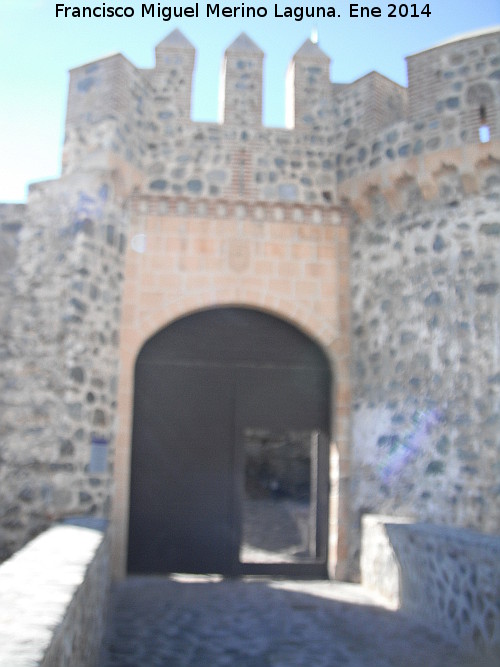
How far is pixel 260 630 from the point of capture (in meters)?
4.82

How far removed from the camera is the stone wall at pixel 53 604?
6.72 feet

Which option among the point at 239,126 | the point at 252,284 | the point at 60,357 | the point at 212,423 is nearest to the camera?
the point at 60,357

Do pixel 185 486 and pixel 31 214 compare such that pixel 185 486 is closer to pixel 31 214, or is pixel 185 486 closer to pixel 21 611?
pixel 31 214

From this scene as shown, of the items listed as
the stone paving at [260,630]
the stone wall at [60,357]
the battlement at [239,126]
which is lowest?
the stone paving at [260,630]

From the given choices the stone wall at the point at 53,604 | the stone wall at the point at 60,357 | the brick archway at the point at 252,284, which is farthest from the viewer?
the brick archway at the point at 252,284

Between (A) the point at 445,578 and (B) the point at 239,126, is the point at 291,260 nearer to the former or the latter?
(B) the point at 239,126

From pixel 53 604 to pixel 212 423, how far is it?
489cm

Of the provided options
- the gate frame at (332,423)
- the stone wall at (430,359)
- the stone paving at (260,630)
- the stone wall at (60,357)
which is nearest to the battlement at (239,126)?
the stone wall at (60,357)

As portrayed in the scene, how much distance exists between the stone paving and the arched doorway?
63 cm

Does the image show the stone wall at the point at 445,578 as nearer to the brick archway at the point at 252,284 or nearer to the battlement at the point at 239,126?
the brick archway at the point at 252,284

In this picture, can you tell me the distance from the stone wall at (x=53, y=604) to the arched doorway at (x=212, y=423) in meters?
2.45

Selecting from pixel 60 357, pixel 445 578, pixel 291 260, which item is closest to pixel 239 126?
pixel 291 260

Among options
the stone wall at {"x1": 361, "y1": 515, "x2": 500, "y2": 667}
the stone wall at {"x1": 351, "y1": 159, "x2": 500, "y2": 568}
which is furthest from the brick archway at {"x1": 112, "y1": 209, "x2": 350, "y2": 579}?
the stone wall at {"x1": 361, "y1": 515, "x2": 500, "y2": 667}

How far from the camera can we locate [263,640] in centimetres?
457
